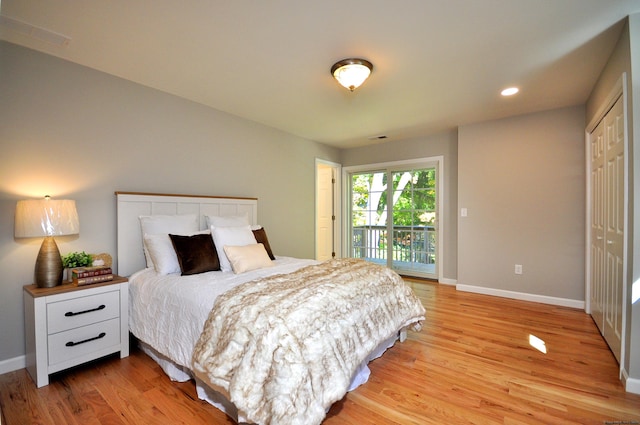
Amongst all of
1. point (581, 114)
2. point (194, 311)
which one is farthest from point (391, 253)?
point (194, 311)

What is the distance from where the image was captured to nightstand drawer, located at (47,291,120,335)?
1990mm

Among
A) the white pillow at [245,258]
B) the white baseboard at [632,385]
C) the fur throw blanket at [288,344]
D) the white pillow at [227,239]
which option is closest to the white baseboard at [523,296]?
the white baseboard at [632,385]

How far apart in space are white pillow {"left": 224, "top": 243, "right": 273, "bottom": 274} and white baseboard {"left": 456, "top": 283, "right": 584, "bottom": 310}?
3.10m

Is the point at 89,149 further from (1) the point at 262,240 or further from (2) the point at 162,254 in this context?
(1) the point at 262,240

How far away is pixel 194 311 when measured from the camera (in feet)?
6.05

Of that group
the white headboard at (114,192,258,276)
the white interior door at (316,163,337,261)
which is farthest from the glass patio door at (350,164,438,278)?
the white headboard at (114,192,258,276)

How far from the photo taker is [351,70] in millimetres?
2350

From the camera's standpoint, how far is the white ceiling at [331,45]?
1771mm

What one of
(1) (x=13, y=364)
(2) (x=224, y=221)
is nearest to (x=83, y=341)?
(1) (x=13, y=364)

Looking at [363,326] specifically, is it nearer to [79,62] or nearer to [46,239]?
[46,239]

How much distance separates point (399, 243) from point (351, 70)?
3517mm

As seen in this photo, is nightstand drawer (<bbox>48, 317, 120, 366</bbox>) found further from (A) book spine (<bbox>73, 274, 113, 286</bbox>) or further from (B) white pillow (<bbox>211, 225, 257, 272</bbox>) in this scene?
(B) white pillow (<bbox>211, 225, 257, 272</bbox>)

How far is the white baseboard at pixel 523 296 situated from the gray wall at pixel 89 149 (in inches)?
138

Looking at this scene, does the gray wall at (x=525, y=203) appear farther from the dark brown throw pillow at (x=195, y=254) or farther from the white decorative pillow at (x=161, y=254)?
the white decorative pillow at (x=161, y=254)
